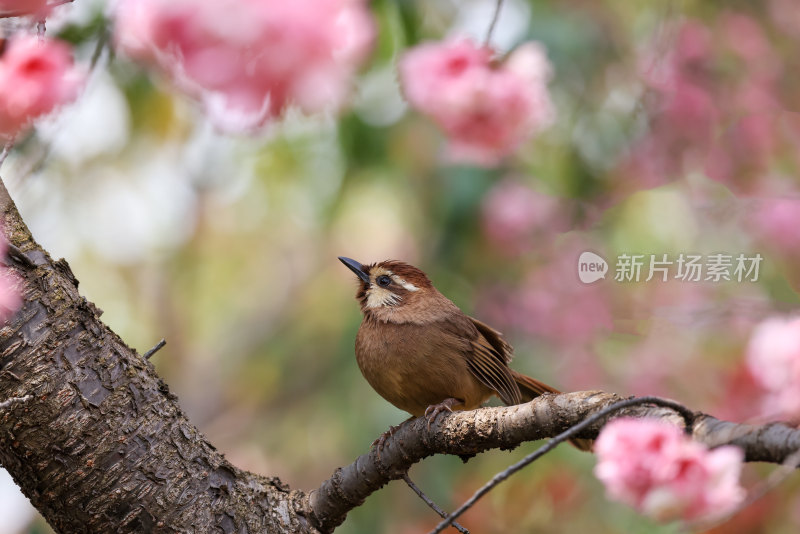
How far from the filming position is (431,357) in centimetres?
302

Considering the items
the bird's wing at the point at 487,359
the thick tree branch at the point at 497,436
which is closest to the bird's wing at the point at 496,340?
the bird's wing at the point at 487,359

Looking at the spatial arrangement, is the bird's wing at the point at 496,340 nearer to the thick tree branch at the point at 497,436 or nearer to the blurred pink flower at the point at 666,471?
the thick tree branch at the point at 497,436

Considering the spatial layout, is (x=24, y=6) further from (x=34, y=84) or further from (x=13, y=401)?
(x=13, y=401)

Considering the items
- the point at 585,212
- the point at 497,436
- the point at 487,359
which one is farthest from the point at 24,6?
the point at 585,212

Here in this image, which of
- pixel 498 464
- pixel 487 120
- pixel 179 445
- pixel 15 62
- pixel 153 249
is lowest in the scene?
pixel 179 445

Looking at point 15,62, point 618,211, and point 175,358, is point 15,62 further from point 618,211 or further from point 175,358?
point 175,358

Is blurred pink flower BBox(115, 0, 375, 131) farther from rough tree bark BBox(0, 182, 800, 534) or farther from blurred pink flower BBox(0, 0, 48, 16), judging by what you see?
rough tree bark BBox(0, 182, 800, 534)

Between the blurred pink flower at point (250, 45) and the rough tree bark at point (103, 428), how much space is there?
0.79 m

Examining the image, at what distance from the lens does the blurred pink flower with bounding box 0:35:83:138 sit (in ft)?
7.16

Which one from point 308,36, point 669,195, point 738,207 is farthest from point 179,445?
point 669,195

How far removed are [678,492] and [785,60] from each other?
14.7 ft

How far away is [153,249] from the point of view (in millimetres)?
8875

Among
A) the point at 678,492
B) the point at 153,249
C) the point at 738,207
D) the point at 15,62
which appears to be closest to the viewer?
the point at 678,492

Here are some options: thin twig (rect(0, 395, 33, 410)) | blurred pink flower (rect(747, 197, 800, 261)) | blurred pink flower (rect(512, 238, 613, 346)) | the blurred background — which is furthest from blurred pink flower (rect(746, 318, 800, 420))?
blurred pink flower (rect(512, 238, 613, 346))
